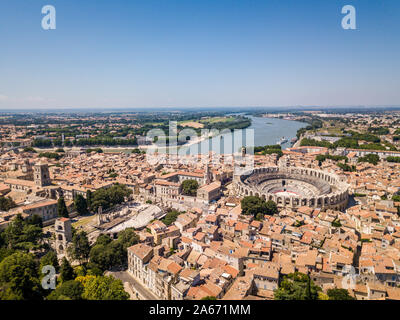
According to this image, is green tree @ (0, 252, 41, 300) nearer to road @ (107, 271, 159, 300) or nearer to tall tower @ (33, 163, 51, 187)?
road @ (107, 271, 159, 300)

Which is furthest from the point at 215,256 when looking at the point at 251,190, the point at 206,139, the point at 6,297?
the point at 206,139

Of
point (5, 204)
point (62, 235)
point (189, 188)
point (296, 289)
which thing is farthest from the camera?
point (189, 188)

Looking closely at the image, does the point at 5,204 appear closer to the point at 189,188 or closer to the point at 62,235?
the point at 62,235

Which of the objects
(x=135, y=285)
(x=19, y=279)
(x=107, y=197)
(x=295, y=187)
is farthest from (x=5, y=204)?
(x=295, y=187)
